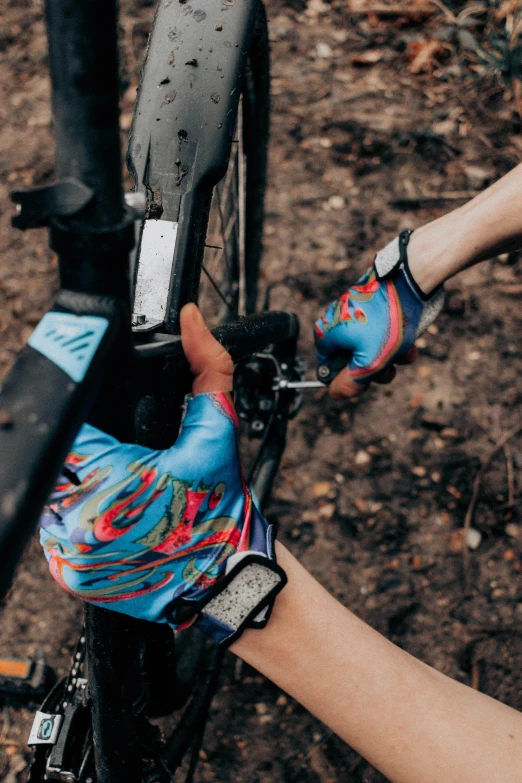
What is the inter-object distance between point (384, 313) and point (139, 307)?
556 mm

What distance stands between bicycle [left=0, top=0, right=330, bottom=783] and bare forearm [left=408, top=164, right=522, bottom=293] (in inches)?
13.0

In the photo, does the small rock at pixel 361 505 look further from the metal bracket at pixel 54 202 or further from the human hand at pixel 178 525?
the metal bracket at pixel 54 202

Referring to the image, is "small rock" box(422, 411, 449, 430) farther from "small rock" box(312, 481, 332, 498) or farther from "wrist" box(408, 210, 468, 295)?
"wrist" box(408, 210, 468, 295)

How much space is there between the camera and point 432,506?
1833 millimetres

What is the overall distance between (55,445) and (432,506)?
1.49 m

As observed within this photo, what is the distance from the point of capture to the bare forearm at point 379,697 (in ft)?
2.71

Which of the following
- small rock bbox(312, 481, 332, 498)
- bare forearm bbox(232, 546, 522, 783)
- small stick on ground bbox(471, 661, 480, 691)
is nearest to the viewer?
bare forearm bbox(232, 546, 522, 783)

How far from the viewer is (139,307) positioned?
1021mm

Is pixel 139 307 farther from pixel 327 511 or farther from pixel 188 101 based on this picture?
pixel 327 511

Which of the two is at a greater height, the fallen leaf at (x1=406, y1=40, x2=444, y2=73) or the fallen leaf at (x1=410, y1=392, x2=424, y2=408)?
the fallen leaf at (x1=406, y1=40, x2=444, y2=73)

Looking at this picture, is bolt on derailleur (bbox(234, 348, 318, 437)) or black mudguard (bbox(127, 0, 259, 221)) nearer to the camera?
black mudguard (bbox(127, 0, 259, 221))

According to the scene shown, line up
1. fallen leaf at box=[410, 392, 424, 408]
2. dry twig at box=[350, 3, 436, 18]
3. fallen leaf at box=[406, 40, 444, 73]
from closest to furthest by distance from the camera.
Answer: fallen leaf at box=[410, 392, 424, 408] → fallen leaf at box=[406, 40, 444, 73] → dry twig at box=[350, 3, 436, 18]

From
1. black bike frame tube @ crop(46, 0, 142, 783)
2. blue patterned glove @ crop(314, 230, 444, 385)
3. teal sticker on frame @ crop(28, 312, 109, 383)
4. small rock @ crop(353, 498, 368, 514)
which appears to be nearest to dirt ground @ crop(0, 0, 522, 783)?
small rock @ crop(353, 498, 368, 514)

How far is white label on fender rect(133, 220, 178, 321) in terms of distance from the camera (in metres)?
1.01
